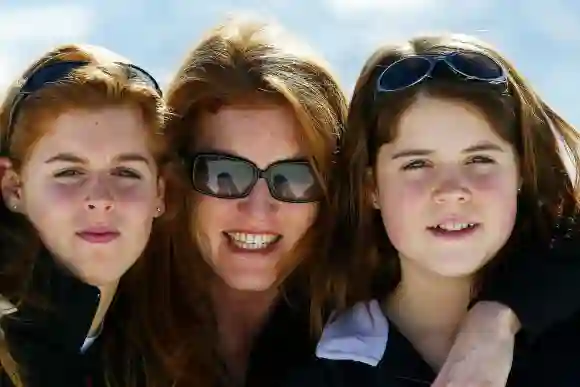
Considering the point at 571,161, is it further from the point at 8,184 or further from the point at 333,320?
the point at 8,184

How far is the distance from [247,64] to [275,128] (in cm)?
29

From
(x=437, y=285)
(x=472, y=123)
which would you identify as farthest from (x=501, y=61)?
(x=437, y=285)

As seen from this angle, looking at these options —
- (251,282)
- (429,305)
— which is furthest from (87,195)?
(429,305)

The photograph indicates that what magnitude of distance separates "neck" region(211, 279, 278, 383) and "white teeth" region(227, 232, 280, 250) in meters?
0.30

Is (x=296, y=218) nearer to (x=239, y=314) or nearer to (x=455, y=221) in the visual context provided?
(x=239, y=314)

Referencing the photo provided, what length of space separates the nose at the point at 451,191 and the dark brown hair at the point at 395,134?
27 centimetres

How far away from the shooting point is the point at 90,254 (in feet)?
11.4

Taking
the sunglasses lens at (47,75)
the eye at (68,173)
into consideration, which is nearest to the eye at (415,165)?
the eye at (68,173)

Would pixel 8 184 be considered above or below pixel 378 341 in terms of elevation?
above

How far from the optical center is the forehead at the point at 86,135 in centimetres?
349

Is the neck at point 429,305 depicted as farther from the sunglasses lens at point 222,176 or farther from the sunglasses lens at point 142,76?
the sunglasses lens at point 142,76

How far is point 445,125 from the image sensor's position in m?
3.40

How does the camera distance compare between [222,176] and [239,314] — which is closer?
[222,176]

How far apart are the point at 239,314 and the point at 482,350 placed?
1226 millimetres
